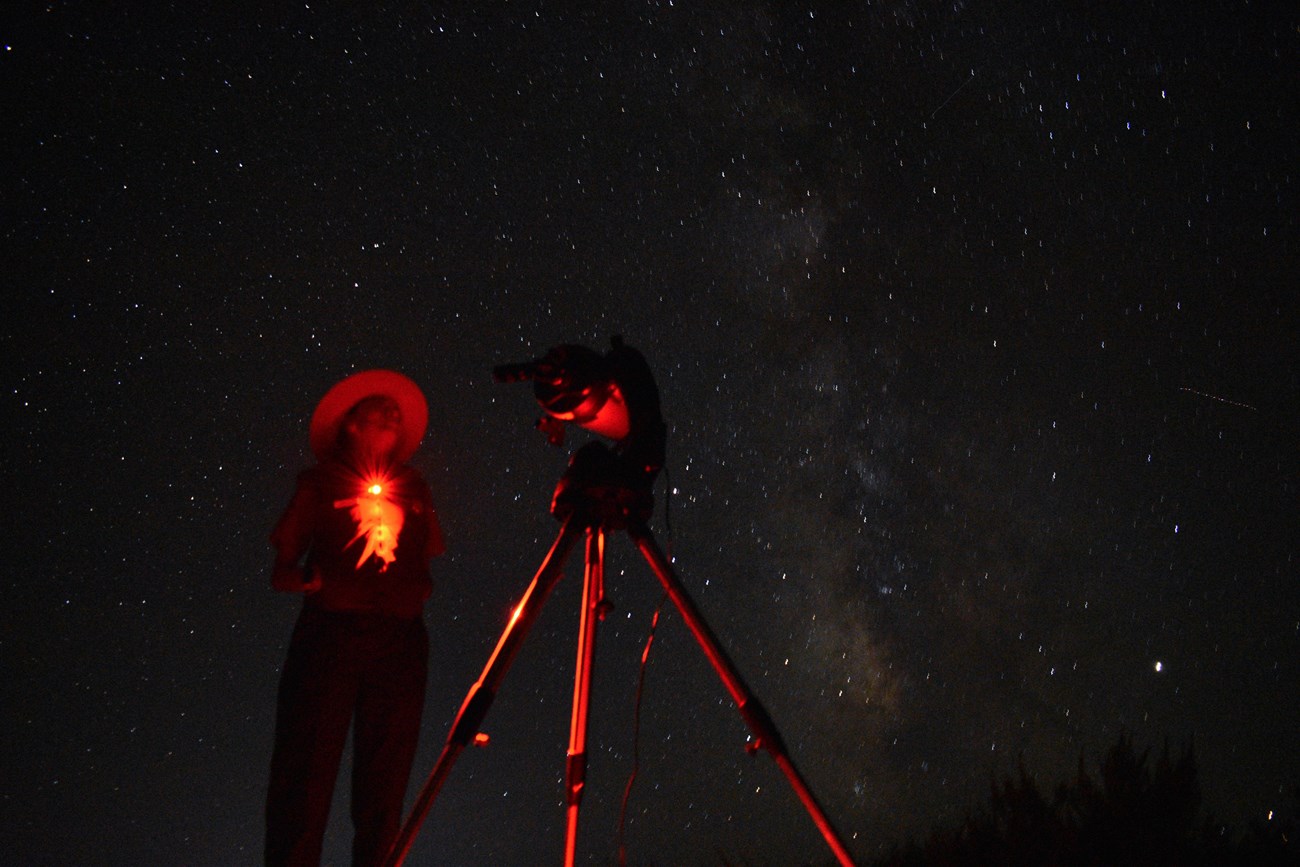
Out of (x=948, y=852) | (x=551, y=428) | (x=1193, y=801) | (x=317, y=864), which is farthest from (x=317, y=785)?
(x=1193, y=801)

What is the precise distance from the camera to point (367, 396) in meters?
2.62

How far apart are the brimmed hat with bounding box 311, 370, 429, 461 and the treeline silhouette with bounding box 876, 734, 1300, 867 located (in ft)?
8.59

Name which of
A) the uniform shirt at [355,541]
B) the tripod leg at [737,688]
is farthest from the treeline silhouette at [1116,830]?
the uniform shirt at [355,541]

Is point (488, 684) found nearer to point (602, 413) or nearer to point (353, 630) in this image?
point (602, 413)

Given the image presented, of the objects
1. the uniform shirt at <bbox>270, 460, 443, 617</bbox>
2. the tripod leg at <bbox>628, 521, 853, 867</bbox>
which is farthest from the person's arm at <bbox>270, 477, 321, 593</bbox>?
the tripod leg at <bbox>628, 521, 853, 867</bbox>

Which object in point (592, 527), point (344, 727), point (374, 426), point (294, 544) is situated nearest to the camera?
point (592, 527)

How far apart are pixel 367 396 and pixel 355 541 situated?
556 mm

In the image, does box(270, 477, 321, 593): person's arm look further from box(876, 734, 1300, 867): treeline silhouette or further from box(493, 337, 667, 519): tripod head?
box(876, 734, 1300, 867): treeline silhouette

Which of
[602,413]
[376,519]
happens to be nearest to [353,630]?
[376,519]

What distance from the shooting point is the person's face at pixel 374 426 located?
253cm

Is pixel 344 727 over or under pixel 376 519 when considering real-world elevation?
under

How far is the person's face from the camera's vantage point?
2533 millimetres

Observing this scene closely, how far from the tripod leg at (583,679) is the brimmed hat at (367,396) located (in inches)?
44.4

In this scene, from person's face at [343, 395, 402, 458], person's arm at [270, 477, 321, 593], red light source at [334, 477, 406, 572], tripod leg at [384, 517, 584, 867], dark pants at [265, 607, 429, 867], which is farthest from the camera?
person's face at [343, 395, 402, 458]
